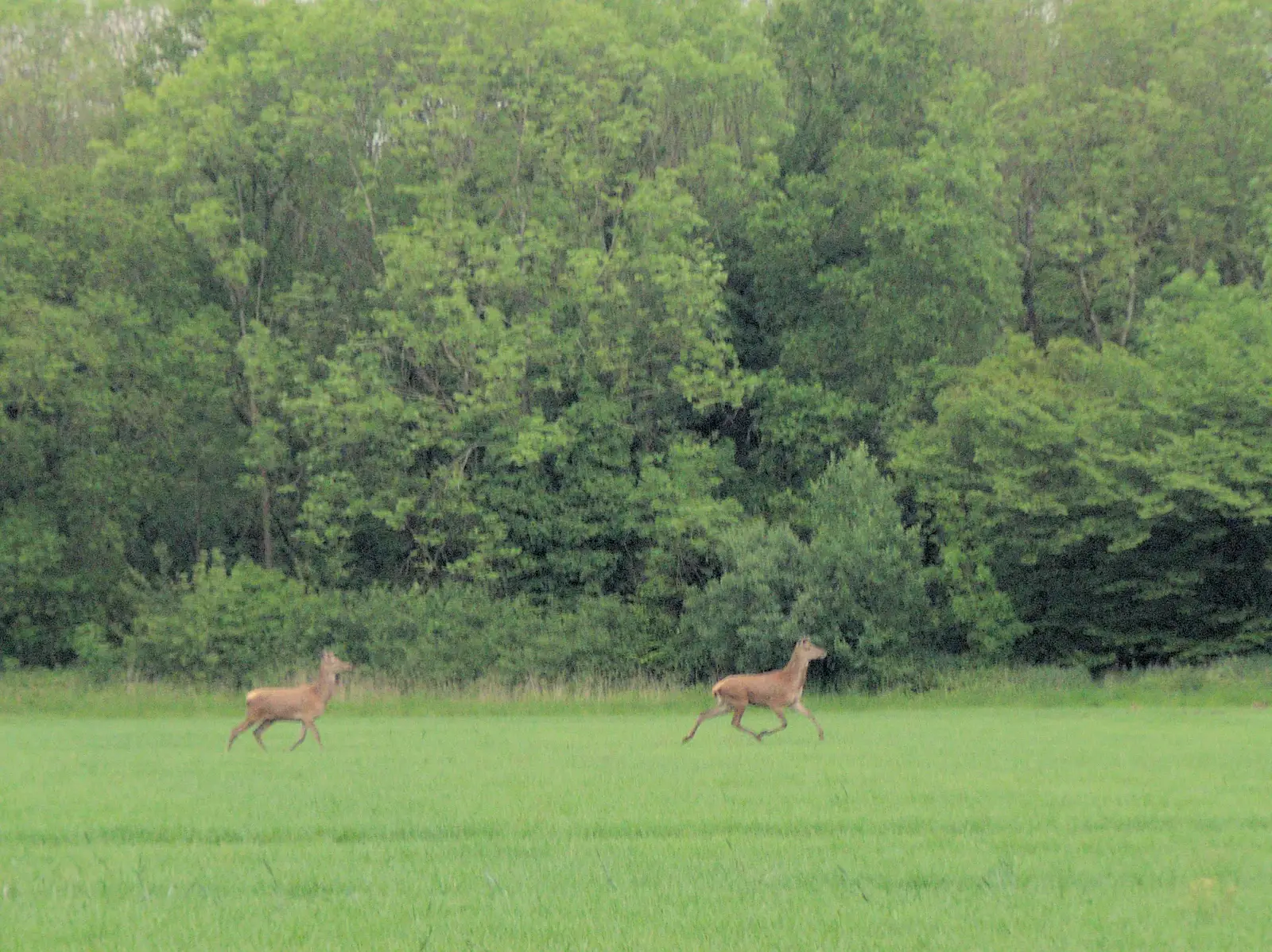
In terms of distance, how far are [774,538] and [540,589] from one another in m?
9.78

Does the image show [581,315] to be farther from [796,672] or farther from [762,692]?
[762,692]

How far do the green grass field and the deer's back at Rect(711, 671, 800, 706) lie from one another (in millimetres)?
747

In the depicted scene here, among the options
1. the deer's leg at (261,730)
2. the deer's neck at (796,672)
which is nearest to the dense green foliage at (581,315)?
the deer's neck at (796,672)

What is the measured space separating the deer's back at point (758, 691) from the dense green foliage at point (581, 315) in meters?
19.1

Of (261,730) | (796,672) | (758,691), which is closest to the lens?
(758,691)

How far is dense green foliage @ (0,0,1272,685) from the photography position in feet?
143

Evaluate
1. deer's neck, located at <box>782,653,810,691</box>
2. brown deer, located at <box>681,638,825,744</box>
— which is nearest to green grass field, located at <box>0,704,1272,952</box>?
brown deer, located at <box>681,638,825,744</box>

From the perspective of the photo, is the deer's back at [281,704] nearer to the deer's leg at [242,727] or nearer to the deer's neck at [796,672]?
the deer's leg at [242,727]

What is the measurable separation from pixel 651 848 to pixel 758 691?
1059cm

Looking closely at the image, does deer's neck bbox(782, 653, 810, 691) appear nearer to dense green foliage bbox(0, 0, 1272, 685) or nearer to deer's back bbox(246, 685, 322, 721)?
deer's back bbox(246, 685, 322, 721)

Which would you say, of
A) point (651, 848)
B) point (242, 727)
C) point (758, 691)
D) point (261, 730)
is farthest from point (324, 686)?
point (651, 848)

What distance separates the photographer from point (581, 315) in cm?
4747

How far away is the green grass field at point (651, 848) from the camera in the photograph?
7844 mm

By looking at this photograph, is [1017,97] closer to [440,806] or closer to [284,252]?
[284,252]
